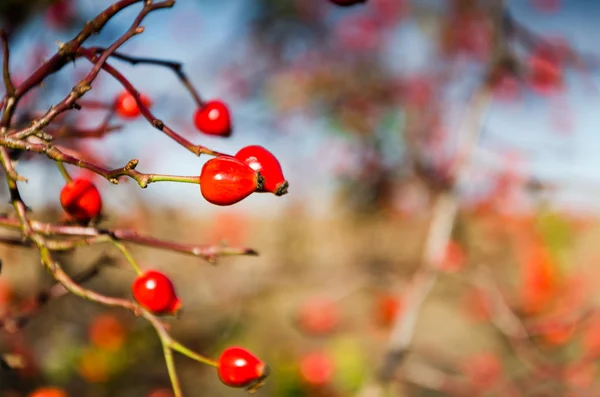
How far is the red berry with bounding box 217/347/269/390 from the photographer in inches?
27.6

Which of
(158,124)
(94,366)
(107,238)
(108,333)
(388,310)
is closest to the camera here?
(158,124)

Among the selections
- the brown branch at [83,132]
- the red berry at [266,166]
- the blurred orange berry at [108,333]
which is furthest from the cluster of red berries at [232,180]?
the blurred orange berry at [108,333]

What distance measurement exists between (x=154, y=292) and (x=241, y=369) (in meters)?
0.14

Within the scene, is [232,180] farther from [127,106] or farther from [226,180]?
[127,106]

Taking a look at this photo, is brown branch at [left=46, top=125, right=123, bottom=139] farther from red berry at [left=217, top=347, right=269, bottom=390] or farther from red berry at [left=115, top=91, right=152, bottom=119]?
red berry at [left=217, top=347, right=269, bottom=390]

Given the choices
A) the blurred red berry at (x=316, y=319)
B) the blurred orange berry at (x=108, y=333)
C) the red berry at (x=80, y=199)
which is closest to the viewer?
the red berry at (x=80, y=199)

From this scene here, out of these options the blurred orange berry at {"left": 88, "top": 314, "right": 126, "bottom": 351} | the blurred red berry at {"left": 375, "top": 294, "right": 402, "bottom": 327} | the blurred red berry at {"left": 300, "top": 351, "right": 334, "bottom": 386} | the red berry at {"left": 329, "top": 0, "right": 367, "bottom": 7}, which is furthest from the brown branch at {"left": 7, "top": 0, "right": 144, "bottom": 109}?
the blurred red berry at {"left": 375, "top": 294, "right": 402, "bottom": 327}

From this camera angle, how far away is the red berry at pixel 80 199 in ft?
2.43

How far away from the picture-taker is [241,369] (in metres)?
0.70

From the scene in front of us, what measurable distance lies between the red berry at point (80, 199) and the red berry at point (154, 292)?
0.12 m

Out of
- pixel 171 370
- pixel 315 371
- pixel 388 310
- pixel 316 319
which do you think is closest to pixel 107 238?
pixel 171 370

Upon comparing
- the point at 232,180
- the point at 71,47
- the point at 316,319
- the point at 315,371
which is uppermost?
the point at 316,319

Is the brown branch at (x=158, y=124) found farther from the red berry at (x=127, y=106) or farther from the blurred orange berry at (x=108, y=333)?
the blurred orange berry at (x=108, y=333)

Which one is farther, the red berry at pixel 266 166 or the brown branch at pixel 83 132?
the brown branch at pixel 83 132
